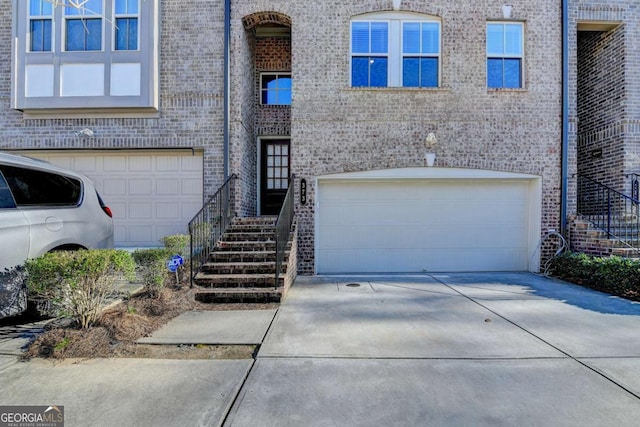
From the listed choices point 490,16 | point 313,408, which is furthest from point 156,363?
point 490,16

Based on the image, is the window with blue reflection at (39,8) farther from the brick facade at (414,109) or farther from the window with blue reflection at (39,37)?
the brick facade at (414,109)

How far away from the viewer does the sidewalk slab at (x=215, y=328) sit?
3641 mm

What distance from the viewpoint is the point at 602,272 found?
591cm

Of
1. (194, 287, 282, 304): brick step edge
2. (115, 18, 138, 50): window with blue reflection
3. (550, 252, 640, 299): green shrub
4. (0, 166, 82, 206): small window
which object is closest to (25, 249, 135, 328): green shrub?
(0, 166, 82, 206): small window

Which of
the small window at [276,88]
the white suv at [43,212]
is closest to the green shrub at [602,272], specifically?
the small window at [276,88]

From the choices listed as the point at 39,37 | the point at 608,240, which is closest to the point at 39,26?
the point at 39,37

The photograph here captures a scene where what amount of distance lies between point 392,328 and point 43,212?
4407mm

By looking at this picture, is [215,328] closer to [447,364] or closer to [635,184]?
[447,364]

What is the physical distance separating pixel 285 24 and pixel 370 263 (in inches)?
233

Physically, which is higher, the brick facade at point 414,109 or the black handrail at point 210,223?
the brick facade at point 414,109

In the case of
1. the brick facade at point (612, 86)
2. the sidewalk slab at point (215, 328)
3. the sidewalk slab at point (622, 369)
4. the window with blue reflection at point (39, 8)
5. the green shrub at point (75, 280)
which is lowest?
the sidewalk slab at point (215, 328)

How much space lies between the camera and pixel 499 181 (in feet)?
25.5

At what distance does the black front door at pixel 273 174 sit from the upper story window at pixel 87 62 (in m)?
2.86

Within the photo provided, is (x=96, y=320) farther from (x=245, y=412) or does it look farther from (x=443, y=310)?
(x=443, y=310)
